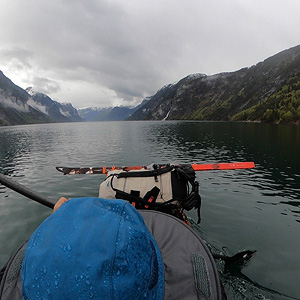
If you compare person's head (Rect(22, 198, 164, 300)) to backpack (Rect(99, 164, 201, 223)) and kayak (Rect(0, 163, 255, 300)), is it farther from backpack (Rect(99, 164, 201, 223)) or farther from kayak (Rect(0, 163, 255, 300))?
backpack (Rect(99, 164, 201, 223))

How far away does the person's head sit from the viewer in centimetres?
99

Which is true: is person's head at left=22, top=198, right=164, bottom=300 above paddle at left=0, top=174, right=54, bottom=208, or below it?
above

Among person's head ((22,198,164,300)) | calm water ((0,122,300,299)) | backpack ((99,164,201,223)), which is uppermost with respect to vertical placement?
person's head ((22,198,164,300))

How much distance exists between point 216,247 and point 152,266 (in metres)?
5.99

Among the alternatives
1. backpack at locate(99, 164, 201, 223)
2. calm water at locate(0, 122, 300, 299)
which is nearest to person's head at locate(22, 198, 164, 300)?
backpack at locate(99, 164, 201, 223)

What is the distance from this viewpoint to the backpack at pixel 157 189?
441 cm

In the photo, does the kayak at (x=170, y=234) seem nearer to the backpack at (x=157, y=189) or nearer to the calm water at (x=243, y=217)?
the backpack at (x=157, y=189)

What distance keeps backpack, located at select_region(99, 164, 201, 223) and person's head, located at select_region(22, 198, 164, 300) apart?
3180 millimetres

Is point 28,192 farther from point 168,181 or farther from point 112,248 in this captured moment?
point 112,248

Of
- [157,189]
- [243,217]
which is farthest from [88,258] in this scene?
[243,217]

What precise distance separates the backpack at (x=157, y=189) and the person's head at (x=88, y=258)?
10.4ft

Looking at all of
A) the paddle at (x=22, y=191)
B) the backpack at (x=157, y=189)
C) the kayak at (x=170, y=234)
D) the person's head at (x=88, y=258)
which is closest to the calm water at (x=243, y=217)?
the backpack at (x=157, y=189)

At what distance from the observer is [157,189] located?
14.6ft

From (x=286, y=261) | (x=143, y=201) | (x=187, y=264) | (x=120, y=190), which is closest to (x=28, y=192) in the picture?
(x=120, y=190)
